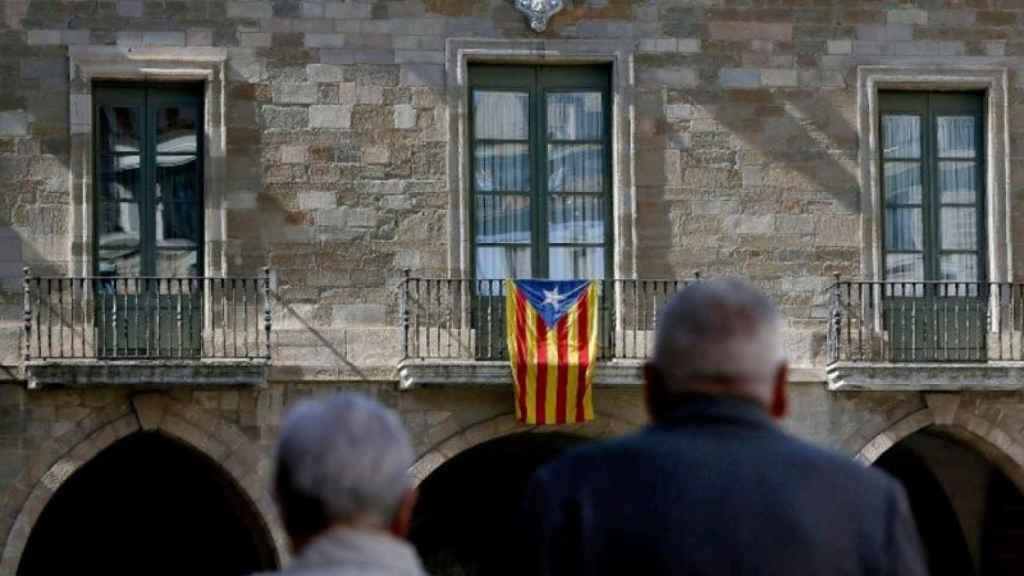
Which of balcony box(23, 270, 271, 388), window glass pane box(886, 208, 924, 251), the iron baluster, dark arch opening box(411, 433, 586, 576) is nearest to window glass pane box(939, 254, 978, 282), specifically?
window glass pane box(886, 208, 924, 251)

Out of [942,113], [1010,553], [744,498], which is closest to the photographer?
[744,498]

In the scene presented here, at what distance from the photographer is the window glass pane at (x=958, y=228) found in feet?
78.7

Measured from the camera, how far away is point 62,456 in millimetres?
22547

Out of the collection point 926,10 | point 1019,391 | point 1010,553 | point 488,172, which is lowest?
point 1010,553

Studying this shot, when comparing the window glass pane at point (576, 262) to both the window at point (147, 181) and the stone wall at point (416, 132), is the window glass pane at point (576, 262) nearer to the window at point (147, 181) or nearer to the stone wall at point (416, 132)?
the stone wall at point (416, 132)

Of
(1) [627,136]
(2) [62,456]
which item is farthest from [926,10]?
(2) [62,456]

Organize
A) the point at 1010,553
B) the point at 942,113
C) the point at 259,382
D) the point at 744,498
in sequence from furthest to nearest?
the point at 1010,553, the point at 942,113, the point at 259,382, the point at 744,498

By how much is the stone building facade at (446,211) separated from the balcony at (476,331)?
35 millimetres

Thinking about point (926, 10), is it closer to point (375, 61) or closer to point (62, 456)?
point (375, 61)

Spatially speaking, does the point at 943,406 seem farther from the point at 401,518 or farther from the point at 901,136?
the point at 401,518

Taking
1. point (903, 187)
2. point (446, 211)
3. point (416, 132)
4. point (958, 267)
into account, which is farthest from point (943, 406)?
point (416, 132)

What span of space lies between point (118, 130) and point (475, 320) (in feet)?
11.6

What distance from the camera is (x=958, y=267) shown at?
24.0 m

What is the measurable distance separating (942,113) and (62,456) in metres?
8.45
